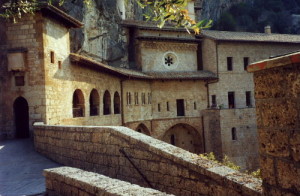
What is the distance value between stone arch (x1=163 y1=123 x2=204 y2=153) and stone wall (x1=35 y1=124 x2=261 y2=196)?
16626mm

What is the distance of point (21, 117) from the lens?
43.8ft

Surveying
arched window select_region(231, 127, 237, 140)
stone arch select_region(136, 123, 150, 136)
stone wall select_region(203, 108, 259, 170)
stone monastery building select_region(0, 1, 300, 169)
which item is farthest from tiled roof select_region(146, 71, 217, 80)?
Answer: arched window select_region(231, 127, 237, 140)

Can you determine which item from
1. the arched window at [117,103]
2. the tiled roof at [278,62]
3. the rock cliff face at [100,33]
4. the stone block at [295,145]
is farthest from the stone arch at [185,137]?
the stone block at [295,145]

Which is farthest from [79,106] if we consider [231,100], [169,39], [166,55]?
[231,100]

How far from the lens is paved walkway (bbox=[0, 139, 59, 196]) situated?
6.30 m

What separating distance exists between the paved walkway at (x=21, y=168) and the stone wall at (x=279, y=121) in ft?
16.2

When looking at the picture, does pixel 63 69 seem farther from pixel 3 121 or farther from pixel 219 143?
pixel 219 143

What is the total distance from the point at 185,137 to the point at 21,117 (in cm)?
1579

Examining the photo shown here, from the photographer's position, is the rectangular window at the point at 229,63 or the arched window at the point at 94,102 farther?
the rectangular window at the point at 229,63

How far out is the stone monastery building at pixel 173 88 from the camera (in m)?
14.4

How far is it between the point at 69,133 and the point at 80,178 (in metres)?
3.91

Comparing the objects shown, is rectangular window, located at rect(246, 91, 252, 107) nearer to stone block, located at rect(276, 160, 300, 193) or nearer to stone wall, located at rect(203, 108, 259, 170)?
stone wall, located at rect(203, 108, 259, 170)

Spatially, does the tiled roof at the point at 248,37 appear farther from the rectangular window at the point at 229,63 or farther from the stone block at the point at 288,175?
the stone block at the point at 288,175

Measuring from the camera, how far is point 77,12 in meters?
20.0
